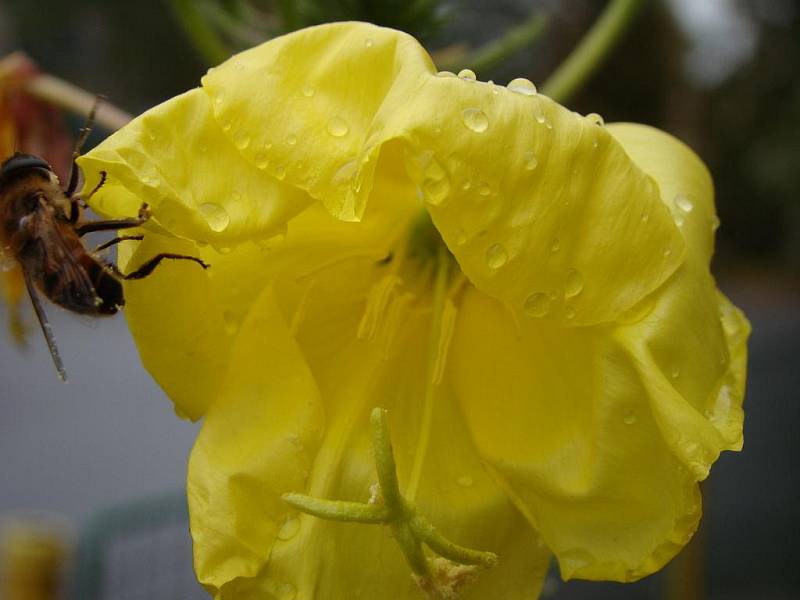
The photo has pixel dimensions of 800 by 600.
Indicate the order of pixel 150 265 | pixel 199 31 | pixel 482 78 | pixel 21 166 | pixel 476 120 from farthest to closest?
pixel 482 78, pixel 199 31, pixel 21 166, pixel 150 265, pixel 476 120

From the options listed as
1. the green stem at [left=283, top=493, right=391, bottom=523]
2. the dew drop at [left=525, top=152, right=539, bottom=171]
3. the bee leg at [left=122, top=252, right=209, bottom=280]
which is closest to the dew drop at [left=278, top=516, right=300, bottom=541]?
the green stem at [left=283, top=493, right=391, bottom=523]

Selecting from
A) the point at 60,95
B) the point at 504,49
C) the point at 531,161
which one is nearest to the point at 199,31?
A: the point at 60,95

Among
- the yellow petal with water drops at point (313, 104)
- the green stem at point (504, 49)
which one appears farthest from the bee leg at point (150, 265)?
the green stem at point (504, 49)

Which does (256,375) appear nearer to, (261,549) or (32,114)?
(261,549)

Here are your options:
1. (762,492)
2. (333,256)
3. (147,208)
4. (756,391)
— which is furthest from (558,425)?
(756,391)

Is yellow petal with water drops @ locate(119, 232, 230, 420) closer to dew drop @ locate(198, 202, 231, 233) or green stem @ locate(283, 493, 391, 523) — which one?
dew drop @ locate(198, 202, 231, 233)

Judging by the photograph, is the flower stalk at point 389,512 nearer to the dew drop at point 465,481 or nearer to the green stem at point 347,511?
the green stem at point 347,511

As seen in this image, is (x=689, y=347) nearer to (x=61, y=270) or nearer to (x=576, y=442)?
(x=576, y=442)
